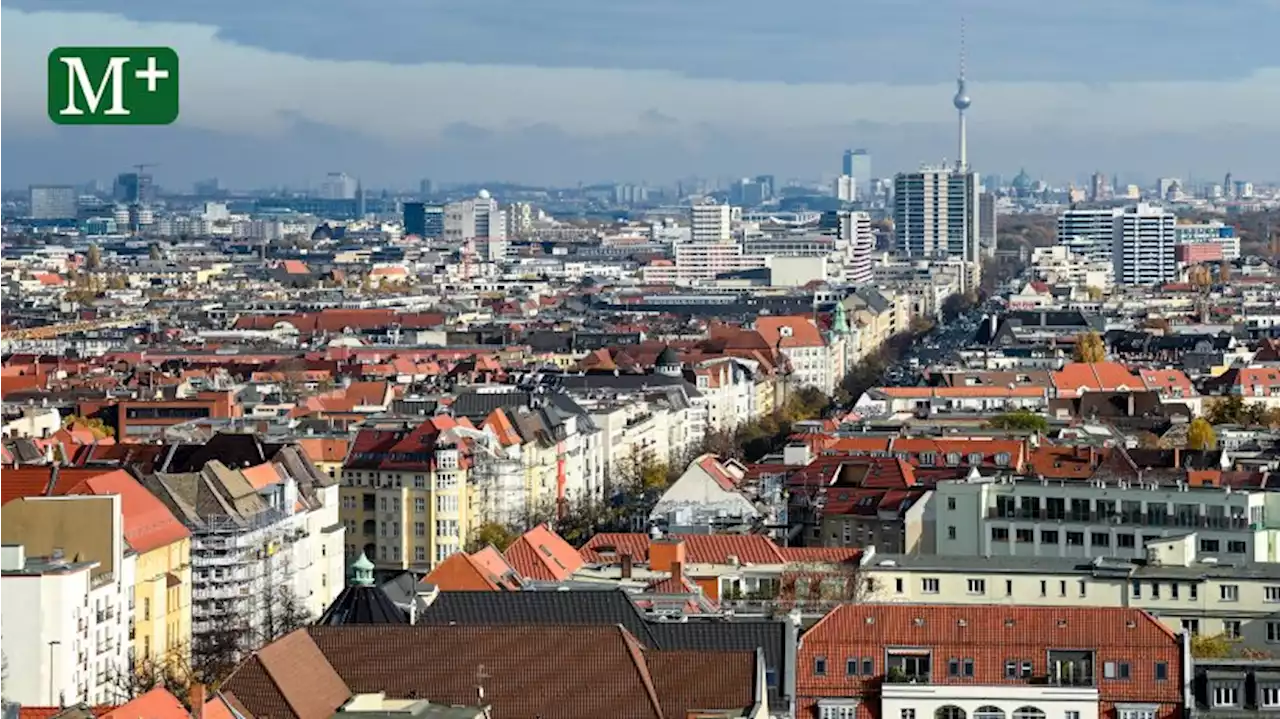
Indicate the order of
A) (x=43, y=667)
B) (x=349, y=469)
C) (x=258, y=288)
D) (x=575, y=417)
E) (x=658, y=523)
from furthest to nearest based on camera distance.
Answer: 1. (x=258, y=288)
2. (x=575, y=417)
3. (x=349, y=469)
4. (x=658, y=523)
5. (x=43, y=667)

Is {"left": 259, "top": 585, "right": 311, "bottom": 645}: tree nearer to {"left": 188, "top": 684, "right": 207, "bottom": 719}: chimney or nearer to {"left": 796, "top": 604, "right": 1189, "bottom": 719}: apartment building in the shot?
{"left": 796, "top": 604, "right": 1189, "bottom": 719}: apartment building

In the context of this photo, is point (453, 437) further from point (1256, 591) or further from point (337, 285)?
point (337, 285)

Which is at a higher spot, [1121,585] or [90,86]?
[90,86]

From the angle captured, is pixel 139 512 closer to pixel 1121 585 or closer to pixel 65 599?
pixel 65 599

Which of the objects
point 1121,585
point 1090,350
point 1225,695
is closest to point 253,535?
point 1121,585

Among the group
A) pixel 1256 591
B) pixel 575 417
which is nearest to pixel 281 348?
pixel 575 417

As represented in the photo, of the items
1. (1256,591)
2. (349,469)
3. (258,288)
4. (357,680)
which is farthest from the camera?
(258,288)
